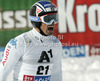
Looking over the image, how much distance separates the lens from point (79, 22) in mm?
10805

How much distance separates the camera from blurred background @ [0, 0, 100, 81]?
10469 millimetres

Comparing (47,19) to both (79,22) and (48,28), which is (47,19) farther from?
(79,22)

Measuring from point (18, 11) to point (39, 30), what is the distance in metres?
7.38

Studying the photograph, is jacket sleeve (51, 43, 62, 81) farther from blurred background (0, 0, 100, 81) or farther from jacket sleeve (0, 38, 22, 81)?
blurred background (0, 0, 100, 81)

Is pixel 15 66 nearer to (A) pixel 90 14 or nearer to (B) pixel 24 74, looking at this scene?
(B) pixel 24 74

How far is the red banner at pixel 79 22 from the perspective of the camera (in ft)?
35.2

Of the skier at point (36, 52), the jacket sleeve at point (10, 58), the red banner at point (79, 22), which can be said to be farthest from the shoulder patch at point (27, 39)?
the red banner at point (79, 22)

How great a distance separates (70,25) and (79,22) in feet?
1.38

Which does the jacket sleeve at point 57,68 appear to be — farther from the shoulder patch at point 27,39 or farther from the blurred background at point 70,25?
the blurred background at point 70,25

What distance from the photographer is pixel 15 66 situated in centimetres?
316

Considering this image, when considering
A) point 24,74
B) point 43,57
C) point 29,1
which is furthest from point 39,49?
point 29,1

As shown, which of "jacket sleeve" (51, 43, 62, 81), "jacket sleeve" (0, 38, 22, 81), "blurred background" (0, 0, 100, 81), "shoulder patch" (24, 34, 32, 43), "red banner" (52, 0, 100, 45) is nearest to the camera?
"jacket sleeve" (0, 38, 22, 81)

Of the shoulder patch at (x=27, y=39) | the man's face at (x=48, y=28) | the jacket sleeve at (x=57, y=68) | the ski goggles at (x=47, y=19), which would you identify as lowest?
the jacket sleeve at (x=57, y=68)

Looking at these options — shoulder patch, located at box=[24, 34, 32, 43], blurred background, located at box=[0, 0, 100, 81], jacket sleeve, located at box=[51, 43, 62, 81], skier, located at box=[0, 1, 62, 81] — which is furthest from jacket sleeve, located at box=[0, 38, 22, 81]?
blurred background, located at box=[0, 0, 100, 81]
